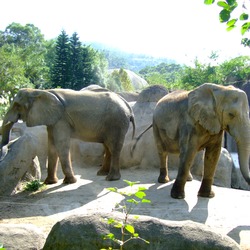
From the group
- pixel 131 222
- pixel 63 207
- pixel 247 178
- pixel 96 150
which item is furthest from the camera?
pixel 96 150

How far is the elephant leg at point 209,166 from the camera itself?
640cm

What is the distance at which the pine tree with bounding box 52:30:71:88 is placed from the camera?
24.7m

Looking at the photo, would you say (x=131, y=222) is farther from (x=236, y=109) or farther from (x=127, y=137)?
(x=127, y=137)

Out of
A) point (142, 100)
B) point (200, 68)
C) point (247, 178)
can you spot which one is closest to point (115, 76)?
point (200, 68)

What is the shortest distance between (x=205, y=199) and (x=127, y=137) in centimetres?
353

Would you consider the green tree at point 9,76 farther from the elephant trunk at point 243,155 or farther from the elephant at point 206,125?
the elephant trunk at point 243,155

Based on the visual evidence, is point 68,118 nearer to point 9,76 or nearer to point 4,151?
point 4,151

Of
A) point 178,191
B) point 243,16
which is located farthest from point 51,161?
point 243,16

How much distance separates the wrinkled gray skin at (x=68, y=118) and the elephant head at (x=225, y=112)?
1.88 metres

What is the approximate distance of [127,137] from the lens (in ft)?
31.7

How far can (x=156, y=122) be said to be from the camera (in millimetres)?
7406

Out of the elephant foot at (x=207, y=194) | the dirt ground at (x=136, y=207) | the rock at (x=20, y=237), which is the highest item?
the rock at (x=20, y=237)

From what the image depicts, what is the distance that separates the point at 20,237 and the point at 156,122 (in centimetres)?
412

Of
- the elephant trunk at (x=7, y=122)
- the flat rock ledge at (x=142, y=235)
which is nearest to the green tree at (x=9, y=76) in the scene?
the elephant trunk at (x=7, y=122)
